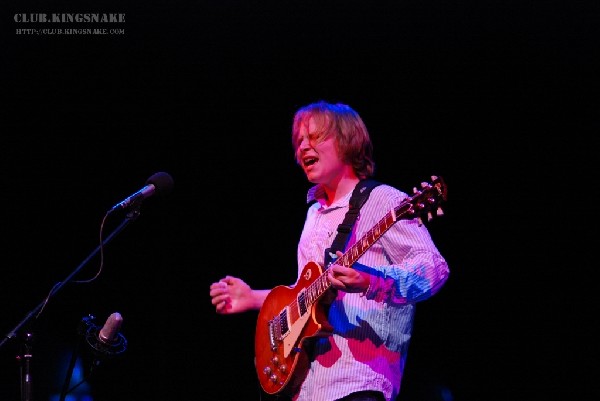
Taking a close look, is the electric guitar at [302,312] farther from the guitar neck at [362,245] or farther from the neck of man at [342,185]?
the neck of man at [342,185]

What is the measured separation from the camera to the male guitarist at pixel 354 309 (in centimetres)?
248

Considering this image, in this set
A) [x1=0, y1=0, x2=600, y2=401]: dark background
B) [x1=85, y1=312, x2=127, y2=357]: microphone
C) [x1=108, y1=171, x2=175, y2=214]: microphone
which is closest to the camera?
[x1=85, y1=312, x2=127, y2=357]: microphone

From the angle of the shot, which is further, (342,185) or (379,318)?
(342,185)

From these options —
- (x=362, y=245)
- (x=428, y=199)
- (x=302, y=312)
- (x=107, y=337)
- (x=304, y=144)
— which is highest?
(x=304, y=144)

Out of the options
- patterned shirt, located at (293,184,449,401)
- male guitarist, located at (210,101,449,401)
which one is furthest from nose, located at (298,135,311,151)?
patterned shirt, located at (293,184,449,401)

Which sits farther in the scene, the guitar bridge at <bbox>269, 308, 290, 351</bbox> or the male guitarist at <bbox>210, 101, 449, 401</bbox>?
the guitar bridge at <bbox>269, 308, 290, 351</bbox>

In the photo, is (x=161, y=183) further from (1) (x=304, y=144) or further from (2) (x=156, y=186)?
(1) (x=304, y=144)

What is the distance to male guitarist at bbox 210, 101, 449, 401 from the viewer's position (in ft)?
8.15

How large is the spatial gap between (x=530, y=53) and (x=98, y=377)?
149 inches

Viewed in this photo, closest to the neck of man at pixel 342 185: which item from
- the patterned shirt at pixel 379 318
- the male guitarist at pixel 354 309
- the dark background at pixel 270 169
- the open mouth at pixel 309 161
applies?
the male guitarist at pixel 354 309

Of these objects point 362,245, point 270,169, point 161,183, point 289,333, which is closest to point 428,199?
point 362,245

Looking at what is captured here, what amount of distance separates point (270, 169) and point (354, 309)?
2.38m

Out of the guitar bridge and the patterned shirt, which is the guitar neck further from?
the guitar bridge

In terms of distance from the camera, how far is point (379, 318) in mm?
2646
